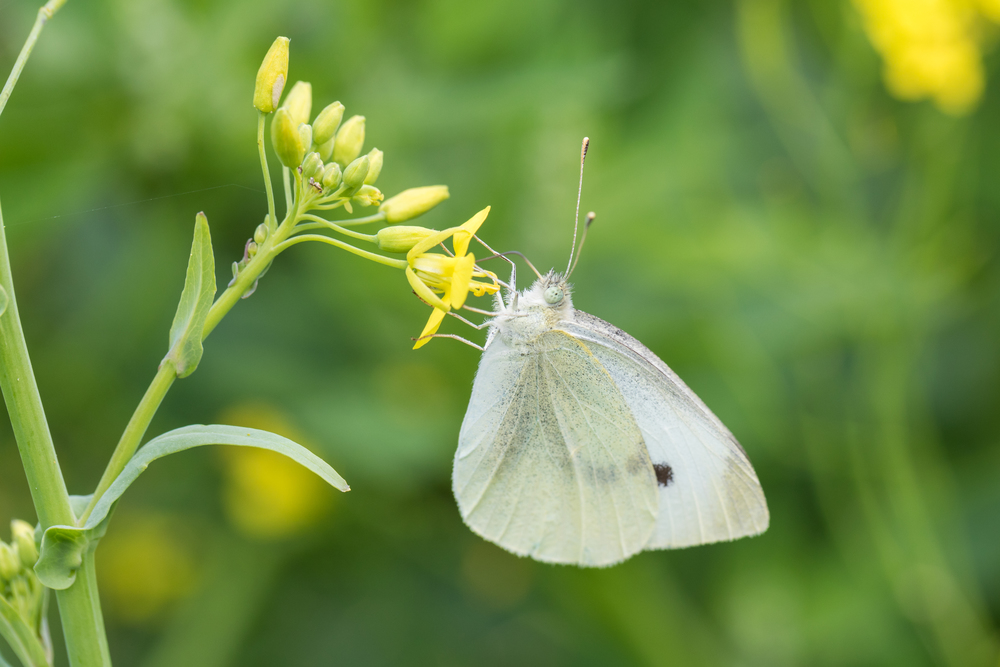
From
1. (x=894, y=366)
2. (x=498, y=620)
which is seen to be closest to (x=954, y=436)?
(x=894, y=366)

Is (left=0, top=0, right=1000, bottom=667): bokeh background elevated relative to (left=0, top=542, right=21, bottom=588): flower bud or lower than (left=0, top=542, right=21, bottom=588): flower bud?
elevated

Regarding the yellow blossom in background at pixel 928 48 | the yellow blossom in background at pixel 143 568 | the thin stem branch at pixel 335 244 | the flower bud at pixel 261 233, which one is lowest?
the yellow blossom in background at pixel 143 568

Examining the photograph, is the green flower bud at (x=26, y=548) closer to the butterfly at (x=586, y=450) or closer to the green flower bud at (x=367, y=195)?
the green flower bud at (x=367, y=195)

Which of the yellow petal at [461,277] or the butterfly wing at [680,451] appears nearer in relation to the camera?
the yellow petal at [461,277]

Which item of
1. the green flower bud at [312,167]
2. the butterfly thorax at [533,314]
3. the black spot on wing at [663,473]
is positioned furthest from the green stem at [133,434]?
the black spot on wing at [663,473]

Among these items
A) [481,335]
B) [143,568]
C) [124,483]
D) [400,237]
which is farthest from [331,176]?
[143,568]

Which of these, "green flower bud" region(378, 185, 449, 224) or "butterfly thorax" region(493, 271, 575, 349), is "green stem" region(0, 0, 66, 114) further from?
"butterfly thorax" region(493, 271, 575, 349)

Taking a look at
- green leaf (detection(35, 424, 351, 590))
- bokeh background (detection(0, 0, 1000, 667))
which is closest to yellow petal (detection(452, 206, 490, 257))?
green leaf (detection(35, 424, 351, 590))

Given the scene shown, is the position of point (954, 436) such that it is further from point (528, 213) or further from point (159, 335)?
point (159, 335)
